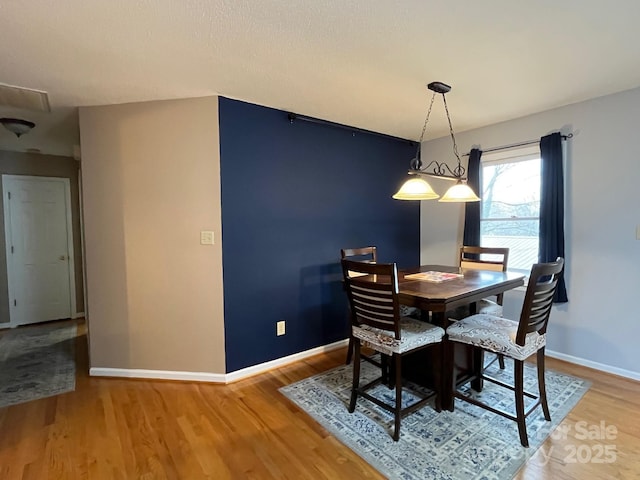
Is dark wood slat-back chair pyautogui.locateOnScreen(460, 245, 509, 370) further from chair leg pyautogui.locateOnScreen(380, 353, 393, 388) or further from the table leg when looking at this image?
chair leg pyautogui.locateOnScreen(380, 353, 393, 388)

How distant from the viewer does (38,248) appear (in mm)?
4453

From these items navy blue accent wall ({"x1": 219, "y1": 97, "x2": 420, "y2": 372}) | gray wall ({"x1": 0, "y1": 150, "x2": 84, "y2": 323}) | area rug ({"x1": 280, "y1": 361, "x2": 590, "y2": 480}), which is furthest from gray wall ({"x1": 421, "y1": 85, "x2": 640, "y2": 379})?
gray wall ({"x1": 0, "y1": 150, "x2": 84, "y2": 323})

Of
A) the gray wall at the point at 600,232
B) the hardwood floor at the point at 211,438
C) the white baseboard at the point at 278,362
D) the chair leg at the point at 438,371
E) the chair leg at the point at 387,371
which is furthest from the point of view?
the white baseboard at the point at 278,362

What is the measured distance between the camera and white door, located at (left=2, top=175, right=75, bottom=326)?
4309 millimetres

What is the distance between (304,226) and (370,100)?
1288 mm

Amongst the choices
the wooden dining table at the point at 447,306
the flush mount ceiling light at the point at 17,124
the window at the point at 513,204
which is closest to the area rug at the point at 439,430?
the wooden dining table at the point at 447,306

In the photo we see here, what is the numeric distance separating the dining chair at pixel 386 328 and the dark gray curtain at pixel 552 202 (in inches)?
65.3

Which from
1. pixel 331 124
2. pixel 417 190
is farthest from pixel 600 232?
pixel 331 124

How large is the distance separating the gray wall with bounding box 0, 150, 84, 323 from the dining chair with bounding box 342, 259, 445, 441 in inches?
175

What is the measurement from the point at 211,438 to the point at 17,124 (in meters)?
3.44

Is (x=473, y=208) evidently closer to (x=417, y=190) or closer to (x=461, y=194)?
(x=461, y=194)

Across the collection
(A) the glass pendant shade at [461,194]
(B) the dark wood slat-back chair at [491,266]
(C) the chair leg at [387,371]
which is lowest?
(C) the chair leg at [387,371]

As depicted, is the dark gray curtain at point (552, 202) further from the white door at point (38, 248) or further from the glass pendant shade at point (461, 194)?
the white door at point (38, 248)

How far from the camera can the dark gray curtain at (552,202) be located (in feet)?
9.89
